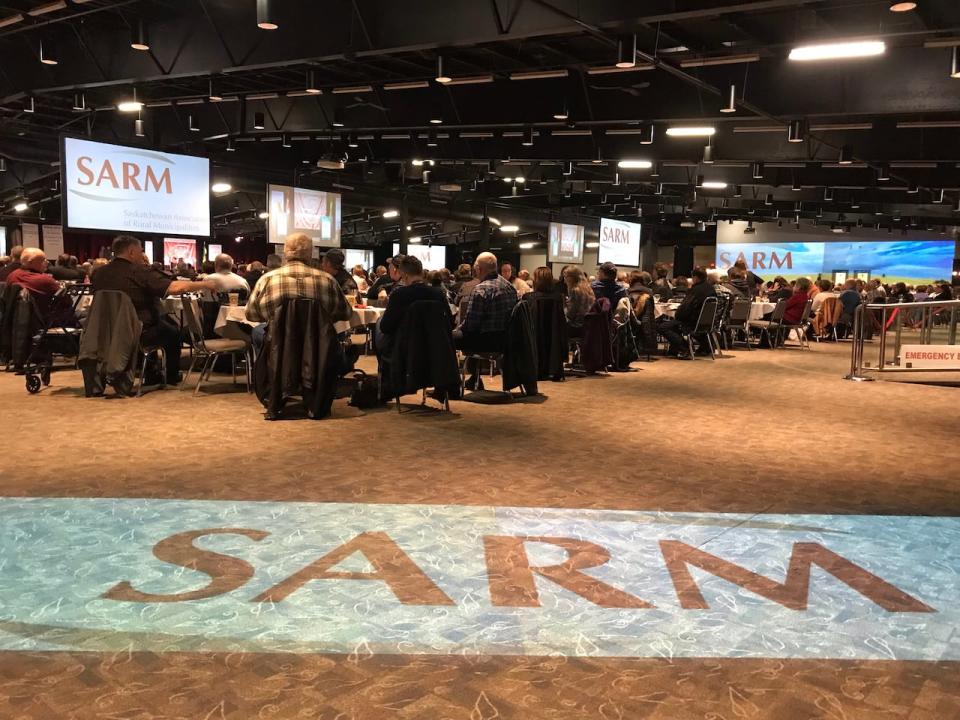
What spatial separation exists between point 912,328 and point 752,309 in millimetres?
2565

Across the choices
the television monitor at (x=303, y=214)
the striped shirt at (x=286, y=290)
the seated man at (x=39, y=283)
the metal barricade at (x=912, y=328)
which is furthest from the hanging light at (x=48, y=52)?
the metal barricade at (x=912, y=328)

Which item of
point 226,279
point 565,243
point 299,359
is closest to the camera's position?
point 299,359

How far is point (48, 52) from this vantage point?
9.93 meters

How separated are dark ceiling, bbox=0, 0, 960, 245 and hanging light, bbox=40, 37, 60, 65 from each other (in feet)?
0.18

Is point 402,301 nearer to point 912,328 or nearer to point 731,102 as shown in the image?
point 731,102

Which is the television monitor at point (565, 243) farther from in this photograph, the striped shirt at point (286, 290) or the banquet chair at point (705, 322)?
the striped shirt at point (286, 290)

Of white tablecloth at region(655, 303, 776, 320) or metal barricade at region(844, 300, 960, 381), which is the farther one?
white tablecloth at region(655, 303, 776, 320)

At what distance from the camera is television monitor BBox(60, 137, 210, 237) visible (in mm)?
9641

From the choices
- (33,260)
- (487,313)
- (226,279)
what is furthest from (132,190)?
(487,313)

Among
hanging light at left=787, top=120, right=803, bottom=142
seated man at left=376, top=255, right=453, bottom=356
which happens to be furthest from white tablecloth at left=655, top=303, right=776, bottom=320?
seated man at left=376, top=255, right=453, bottom=356

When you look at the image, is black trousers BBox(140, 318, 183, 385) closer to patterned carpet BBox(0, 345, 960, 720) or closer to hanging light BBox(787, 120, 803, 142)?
patterned carpet BBox(0, 345, 960, 720)

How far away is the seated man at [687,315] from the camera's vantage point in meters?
9.88

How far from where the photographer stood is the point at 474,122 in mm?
11305

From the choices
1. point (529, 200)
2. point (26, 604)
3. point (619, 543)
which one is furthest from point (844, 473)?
point (529, 200)
